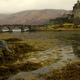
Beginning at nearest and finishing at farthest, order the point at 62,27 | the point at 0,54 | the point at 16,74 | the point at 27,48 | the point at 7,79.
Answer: the point at 7,79 < the point at 16,74 < the point at 0,54 < the point at 27,48 < the point at 62,27

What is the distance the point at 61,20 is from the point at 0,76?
100636 mm

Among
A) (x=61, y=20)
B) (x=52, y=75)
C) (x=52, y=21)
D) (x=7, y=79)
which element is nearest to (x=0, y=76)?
(x=7, y=79)

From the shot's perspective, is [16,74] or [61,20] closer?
[16,74]

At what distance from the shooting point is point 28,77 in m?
7.48

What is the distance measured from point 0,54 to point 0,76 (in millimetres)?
3303

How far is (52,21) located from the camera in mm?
114188

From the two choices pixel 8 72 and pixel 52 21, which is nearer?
pixel 8 72

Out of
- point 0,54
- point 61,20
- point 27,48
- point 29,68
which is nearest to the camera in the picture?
point 29,68

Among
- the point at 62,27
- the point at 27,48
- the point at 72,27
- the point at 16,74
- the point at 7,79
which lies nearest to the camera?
the point at 7,79

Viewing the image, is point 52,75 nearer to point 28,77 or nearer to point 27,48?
point 28,77

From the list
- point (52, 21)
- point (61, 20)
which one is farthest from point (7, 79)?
point (52, 21)

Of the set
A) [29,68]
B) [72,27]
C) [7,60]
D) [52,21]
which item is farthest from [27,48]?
[52,21]

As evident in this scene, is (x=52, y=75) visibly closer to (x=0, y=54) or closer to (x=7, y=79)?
(x=7, y=79)

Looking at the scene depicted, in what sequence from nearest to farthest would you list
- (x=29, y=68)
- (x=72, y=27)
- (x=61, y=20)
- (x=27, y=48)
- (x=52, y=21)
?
(x=29, y=68) → (x=27, y=48) → (x=72, y=27) → (x=61, y=20) → (x=52, y=21)
